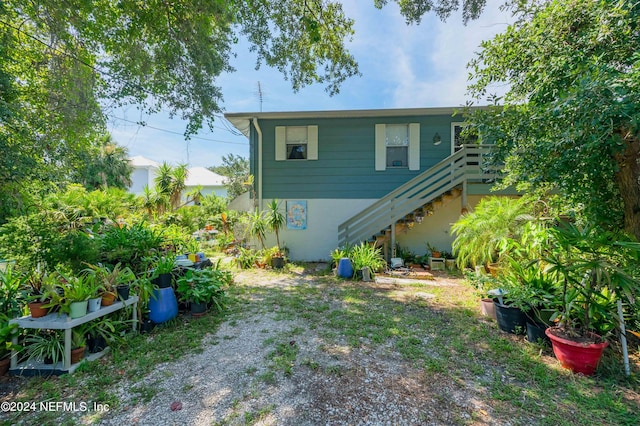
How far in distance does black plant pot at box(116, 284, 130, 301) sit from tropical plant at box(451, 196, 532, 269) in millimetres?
5001

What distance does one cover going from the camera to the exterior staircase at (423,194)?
6836 millimetres

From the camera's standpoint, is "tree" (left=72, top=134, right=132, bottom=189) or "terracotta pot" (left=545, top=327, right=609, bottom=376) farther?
"tree" (left=72, top=134, right=132, bottom=189)

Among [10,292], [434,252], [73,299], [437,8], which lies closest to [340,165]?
[434,252]

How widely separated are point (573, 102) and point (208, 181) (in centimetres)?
2421

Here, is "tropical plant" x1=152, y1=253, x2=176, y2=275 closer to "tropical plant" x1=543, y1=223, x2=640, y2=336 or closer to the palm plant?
the palm plant

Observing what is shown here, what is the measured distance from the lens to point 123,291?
3.12m

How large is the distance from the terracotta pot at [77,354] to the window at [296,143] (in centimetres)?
624

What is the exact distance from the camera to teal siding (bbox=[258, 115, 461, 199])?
25.5ft

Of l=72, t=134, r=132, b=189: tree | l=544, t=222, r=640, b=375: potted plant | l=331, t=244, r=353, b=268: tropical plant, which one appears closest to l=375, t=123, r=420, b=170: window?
l=331, t=244, r=353, b=268: tropical plant

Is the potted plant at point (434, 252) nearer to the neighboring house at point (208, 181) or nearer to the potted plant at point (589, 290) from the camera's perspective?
the potted plant at point (589, 290)

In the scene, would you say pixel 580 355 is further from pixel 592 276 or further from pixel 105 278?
pixel 105 278

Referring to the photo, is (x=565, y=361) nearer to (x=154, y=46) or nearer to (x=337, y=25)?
(x=337, y=25)

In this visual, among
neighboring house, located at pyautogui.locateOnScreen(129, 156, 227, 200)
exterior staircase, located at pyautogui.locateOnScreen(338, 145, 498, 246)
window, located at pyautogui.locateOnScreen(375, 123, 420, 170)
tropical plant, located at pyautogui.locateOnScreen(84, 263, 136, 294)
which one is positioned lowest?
tropical plant, located at pyautogui.locateOnScreen(84, 263, 136, 294)

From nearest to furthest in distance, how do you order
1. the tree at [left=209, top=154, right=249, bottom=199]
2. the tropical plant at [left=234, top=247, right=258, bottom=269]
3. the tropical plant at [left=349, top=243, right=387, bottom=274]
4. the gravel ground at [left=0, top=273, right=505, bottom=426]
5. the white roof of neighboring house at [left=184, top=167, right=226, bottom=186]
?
the gravel ground at [left=0, top=273, right=505, bottom=426]
the tropical plant at [left=349, top=243, right=387, bottom=274]
the tropical plant at [left=234, top=247, right=258, bottom=269]
the tree at [left=209, top=154, right=249, bottom=199]
the white roof of neighboring house at [left=184, top=167, right=226, bottom=186]
